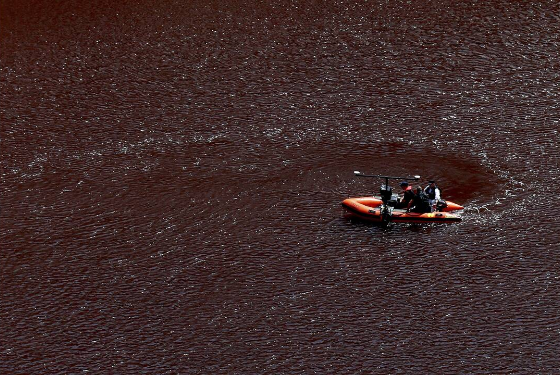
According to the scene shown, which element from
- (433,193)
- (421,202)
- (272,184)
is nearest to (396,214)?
(421,202)

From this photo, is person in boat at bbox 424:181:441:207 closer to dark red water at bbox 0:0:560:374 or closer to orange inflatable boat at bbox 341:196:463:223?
orange inflatable boat at bbox 341:196:463:223

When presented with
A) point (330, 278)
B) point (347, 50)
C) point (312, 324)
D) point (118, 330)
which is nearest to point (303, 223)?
point (330, 278)

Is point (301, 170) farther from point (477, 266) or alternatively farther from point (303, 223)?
point (477, 266)

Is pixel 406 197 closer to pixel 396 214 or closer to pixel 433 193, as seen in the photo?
pixel 396 214

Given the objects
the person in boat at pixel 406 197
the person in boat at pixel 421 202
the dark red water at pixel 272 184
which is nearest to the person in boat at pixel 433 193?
the person in boat at pixel 421 202

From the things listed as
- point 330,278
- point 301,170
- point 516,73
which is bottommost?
point 330,278

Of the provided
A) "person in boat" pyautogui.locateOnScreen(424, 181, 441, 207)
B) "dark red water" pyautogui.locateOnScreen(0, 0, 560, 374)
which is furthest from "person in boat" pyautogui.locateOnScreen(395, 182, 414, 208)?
"dark red water" pyautogui.locateOnScreen(0, 0, 560, 374)
